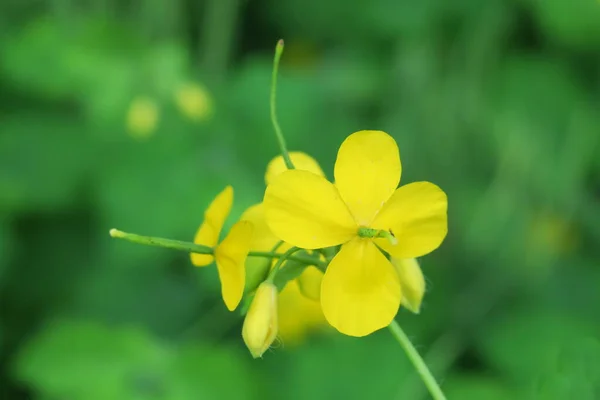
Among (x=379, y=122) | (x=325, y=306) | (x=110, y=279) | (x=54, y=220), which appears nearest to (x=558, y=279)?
(x=379, y=122)

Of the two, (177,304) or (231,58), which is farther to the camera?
(231,58)

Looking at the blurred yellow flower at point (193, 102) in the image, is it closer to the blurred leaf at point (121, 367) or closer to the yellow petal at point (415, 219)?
the blurred leaf at point (121, 367)

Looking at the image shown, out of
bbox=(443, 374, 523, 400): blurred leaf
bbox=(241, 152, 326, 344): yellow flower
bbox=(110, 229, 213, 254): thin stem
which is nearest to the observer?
bbox=(110, 229, 213, 254): thin stem

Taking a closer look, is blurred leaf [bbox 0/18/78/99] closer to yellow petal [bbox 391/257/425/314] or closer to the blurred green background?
the blurred green background

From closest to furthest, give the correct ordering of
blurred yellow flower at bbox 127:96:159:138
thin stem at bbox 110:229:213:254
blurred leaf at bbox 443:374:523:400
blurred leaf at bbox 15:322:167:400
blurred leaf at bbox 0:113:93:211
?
thin stem at bbox 110:229:213:254 → blurred leaf at bbox 443:374:523:400 → blurred leaf at bbox 15:322:167:400 → blurred yellow flower at bbox 127:96:159:138 → blurred leaf at bbox 0:113:93:211

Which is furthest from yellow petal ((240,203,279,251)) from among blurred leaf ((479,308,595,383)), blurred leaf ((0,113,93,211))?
blurred leaf ((0,113,93,211))

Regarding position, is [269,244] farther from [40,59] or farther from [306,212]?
[40,59]

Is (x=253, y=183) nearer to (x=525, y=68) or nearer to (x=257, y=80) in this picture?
(x=257, y=80)

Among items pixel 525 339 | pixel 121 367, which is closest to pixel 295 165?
pixel 121 367
